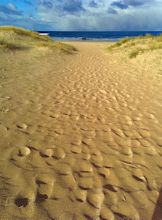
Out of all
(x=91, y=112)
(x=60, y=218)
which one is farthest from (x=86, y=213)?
(x=91, y=112)

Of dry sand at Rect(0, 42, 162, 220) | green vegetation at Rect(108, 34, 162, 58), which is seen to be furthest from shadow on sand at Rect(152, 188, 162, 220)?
green vegetation at Rect(108, 34, 162, 58)

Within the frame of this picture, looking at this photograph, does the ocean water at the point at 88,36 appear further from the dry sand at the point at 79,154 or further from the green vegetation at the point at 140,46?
the dry sand at the point at 79,154

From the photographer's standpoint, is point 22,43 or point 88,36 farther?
point 88,36

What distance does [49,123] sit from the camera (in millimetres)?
4812

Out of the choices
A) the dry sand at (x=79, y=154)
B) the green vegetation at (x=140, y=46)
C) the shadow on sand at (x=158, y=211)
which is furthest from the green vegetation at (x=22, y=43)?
the shadow on sand at (x=158, y=211)

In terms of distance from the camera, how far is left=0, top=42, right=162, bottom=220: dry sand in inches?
104

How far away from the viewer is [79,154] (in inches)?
146

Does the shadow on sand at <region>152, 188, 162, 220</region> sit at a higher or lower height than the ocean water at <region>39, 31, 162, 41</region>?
higher

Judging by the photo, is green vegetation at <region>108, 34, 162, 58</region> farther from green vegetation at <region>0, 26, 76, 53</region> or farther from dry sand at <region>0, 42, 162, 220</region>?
dry sand at <region>0, 42, 162, 220</region>

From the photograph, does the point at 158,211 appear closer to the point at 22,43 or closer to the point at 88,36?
the point at 22,43

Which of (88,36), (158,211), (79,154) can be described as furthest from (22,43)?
(88,36)

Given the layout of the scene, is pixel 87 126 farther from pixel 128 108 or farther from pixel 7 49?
pixel 7 49

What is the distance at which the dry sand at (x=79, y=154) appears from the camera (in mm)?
2645

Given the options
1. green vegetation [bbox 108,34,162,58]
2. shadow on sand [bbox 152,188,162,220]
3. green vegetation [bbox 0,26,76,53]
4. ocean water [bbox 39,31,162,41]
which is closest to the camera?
shadow on sand [bbox 152,188,162,220]
